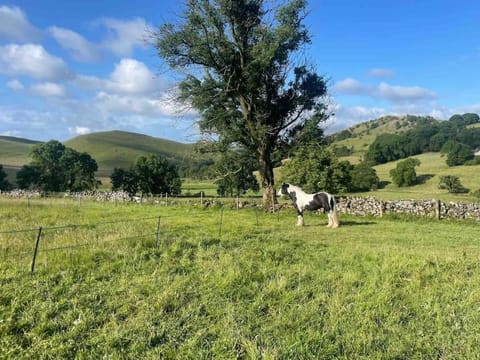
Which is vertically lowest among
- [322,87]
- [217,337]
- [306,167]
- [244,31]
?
[217,337]

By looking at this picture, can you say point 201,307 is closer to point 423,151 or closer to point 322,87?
point 322,87

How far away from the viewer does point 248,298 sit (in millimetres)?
5227

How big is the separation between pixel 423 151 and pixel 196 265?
321ft

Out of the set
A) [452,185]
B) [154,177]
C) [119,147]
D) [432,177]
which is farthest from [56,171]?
[119,147]

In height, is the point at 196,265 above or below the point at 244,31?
below

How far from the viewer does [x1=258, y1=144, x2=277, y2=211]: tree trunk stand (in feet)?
68.5

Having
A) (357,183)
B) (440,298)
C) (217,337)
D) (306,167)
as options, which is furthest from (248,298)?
(357,183)

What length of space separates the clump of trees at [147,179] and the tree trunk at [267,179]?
3799 cm

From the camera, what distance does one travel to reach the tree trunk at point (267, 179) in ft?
68.5

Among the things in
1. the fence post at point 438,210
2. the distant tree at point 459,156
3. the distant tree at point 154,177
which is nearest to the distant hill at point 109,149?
the distant tree at point 154,177

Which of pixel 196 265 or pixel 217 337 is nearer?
pixel 217 337

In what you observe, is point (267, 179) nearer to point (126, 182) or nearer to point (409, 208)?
point (409, 208)

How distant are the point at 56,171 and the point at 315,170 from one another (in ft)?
162

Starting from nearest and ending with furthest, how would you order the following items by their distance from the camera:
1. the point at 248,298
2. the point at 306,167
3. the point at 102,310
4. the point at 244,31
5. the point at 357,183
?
the point at 102,310 < the point at 248,298 < the point at 244,31 < the point at 306,167 < the point at 357,183
